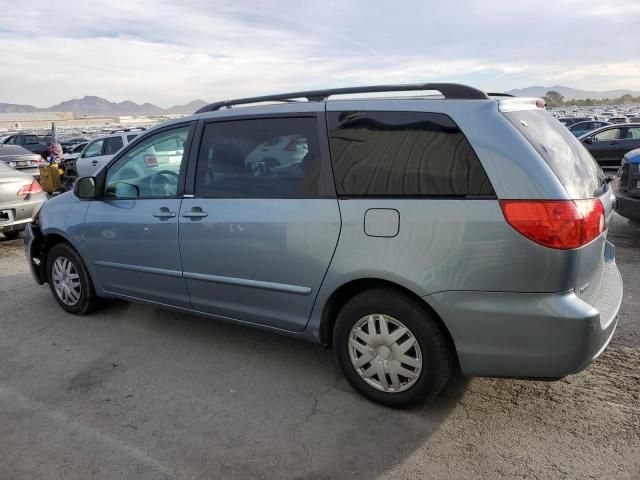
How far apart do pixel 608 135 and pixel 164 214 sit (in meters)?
15.0

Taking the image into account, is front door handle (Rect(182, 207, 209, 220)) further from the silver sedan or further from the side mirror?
the silver sedan

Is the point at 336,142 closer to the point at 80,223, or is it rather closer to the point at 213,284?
the point at 213,284

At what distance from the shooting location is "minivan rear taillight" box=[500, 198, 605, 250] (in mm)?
2398

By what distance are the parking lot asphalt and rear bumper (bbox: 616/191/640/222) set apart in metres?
2.50

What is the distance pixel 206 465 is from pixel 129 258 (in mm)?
1984

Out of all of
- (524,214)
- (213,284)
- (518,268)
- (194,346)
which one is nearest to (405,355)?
(518,268)

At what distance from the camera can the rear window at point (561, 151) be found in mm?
2557

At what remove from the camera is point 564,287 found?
7.98 ft

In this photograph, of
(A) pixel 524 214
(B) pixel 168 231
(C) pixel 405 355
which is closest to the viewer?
(A) pixel 524 214

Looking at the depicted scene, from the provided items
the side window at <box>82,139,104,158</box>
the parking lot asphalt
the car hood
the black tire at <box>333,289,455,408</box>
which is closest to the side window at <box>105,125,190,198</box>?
the parking lot asphalt

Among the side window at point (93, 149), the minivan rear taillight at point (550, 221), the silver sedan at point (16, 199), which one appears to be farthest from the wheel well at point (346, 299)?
the side window at point (93, 149)

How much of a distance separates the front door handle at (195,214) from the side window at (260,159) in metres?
0.12

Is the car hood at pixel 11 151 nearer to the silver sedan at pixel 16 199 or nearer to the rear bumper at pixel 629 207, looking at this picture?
the silver sedan at pixel 16 199

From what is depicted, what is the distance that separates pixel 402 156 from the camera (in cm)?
278
